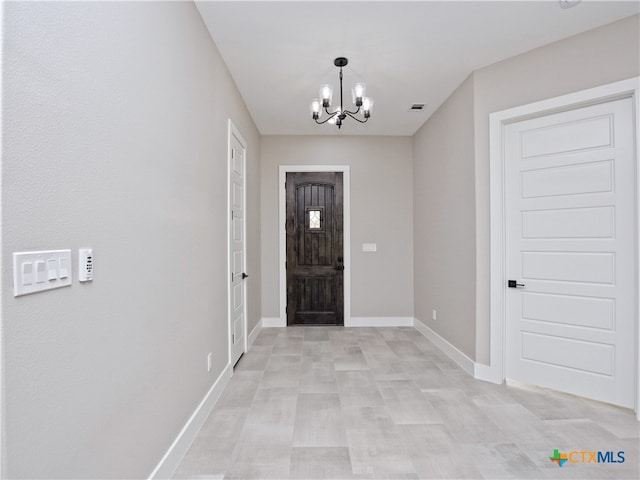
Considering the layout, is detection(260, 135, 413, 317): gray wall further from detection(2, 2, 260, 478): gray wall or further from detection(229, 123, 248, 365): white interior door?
detection(2, 2, 260, 478): gray wall

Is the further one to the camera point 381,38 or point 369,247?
point 369,247

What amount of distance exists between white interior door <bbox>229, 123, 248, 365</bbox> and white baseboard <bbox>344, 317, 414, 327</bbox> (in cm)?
189

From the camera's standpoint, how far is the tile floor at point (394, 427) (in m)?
1.84

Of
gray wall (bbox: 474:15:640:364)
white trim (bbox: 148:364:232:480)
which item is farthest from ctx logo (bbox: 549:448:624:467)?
white trim (bbox: 148:364:232:480)

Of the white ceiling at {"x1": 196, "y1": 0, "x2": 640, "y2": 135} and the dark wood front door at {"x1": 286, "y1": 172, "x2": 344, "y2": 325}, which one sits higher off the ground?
the white ceiling at {"x1": 196, "y1": 0, "x2": 640, "y2": 135}

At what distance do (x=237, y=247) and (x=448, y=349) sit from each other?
2627mm

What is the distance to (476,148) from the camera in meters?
3.12

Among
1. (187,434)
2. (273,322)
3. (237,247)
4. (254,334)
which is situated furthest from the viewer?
(273,322)

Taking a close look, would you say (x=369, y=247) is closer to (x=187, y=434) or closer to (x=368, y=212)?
(x=368, y=212)

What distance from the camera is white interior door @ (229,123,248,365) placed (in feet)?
10.4

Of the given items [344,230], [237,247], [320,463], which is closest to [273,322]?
[344,230]

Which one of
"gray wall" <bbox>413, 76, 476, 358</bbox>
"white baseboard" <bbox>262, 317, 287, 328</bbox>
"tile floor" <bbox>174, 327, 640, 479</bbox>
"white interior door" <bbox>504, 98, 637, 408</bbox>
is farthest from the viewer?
"white baseboard" <bbox>262, 317, 287, 328</bbox>

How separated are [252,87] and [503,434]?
3.71 metres

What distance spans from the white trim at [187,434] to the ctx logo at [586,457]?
2.16 meters
